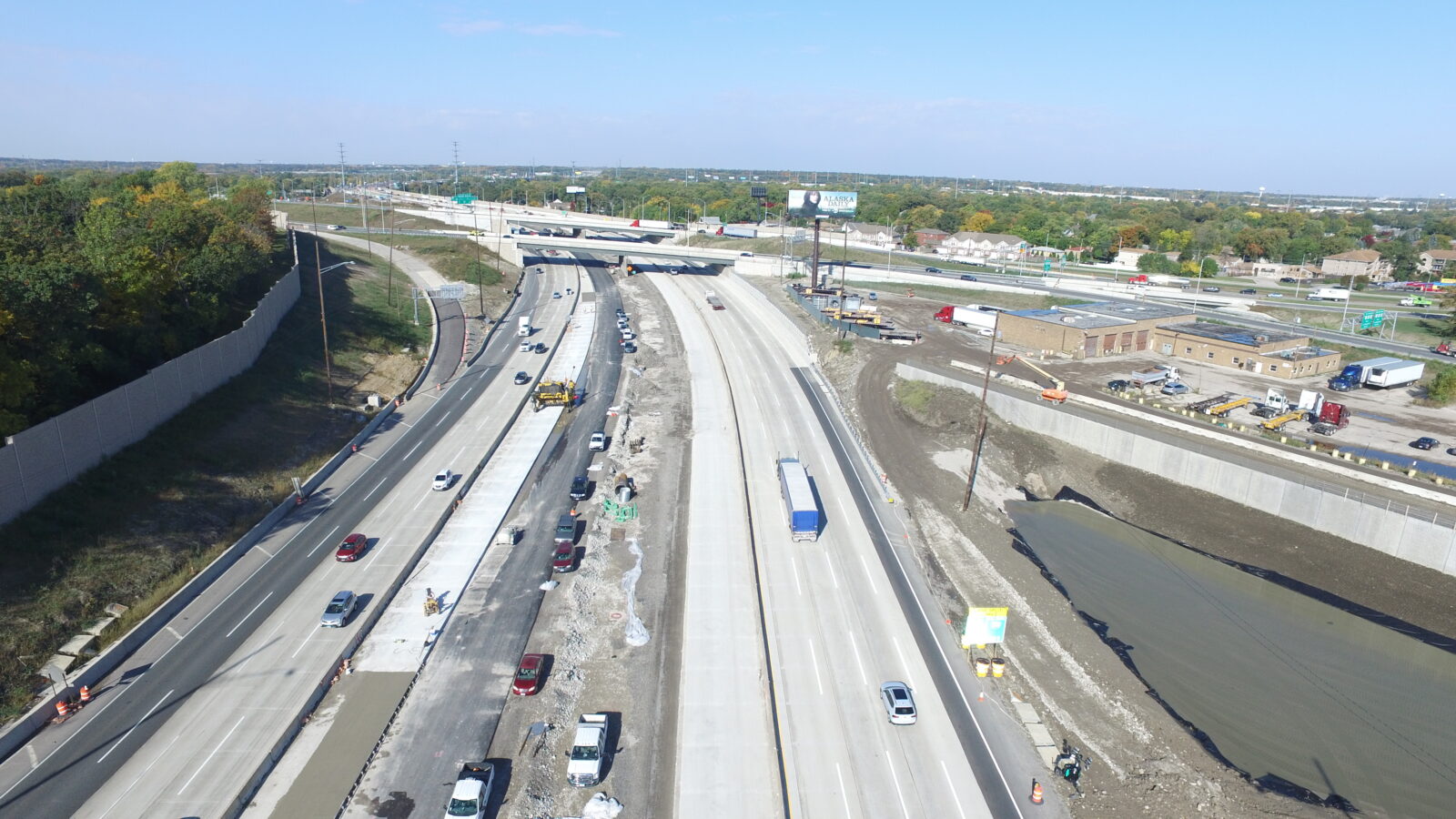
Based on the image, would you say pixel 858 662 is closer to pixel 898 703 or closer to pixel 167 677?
pixel 898 703

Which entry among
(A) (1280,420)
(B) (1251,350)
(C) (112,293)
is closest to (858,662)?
(A) (1280,420)

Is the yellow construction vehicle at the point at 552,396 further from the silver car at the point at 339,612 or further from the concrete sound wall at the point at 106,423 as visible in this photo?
the silver car at the point at 339,612

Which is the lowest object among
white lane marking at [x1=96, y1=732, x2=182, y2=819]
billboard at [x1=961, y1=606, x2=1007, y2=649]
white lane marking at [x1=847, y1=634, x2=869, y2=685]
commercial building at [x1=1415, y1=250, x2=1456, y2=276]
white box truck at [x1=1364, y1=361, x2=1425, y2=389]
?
white lane marking at [x1=96, y1=732, x2=182, y2=819]

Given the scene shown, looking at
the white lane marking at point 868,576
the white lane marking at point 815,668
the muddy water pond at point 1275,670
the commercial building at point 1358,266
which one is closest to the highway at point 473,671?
the white lane marking at point 815,668

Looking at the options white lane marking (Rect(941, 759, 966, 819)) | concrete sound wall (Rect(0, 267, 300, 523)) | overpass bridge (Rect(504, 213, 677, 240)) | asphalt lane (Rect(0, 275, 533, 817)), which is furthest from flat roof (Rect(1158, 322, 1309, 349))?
overpass bridge (Rect(504, 213, 677, 240))

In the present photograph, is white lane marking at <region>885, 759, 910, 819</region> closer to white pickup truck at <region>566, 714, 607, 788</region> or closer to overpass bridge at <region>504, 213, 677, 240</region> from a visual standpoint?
white pickup truck at <region>566, 714, 607, 788</region>

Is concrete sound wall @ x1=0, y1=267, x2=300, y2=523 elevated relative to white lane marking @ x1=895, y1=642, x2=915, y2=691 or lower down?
elevated
